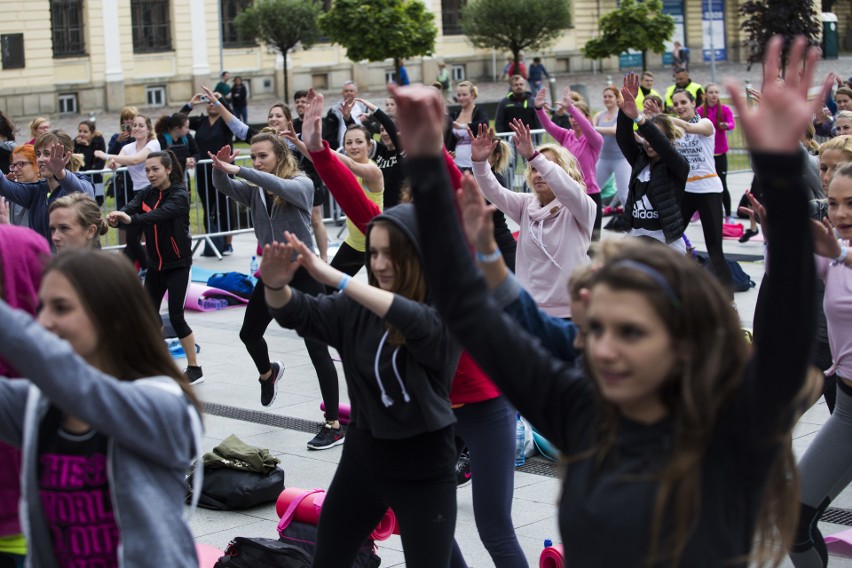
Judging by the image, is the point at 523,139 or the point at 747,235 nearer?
the point at 523,139

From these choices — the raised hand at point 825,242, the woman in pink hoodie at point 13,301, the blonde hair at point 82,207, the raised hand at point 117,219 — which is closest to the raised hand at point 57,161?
the raised hand at point 117,219

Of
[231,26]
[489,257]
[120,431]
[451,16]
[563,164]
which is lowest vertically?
[120,431]

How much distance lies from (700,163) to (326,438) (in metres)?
5.25

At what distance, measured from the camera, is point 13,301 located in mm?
3254

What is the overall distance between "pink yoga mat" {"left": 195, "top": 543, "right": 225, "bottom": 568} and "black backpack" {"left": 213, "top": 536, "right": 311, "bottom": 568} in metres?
0.24

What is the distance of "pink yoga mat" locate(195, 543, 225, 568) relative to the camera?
5.27 m

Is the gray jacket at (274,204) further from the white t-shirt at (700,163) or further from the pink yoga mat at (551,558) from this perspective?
the white t-shirt at (700,163)

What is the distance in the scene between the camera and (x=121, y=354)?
115 inches

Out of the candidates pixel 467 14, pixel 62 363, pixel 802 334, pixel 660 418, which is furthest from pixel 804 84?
pixel 467 14

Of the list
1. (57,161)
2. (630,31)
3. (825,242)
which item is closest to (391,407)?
(825,242)

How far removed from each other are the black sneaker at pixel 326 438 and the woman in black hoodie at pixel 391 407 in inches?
124

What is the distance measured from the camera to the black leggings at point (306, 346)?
731cm

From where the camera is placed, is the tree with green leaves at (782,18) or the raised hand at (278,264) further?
the tree with green leaves at (782,18)

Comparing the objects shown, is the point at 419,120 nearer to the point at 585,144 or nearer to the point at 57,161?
the point at 57,161
